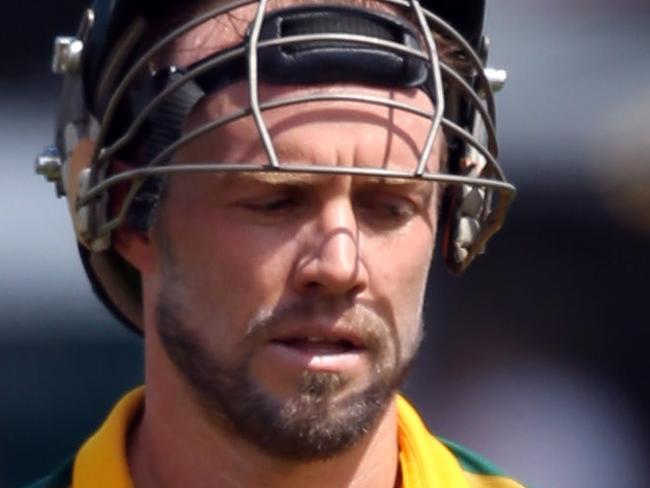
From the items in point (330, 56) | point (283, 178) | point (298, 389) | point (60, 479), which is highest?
point (330, 56)

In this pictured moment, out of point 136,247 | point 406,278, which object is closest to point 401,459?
point 406,278

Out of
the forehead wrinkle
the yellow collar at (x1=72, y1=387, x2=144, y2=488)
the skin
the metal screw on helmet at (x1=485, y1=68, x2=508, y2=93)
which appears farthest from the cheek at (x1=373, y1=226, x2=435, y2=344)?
the yellow collar at (x1=72, y1=387, x2=144, y2=488)

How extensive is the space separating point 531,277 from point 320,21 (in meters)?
1.53

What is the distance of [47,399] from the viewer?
11.1 ft

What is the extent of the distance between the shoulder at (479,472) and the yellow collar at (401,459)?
0.02 m

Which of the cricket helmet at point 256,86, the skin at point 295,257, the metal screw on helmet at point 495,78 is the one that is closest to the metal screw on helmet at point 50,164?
the cricket helmet at point 256,86

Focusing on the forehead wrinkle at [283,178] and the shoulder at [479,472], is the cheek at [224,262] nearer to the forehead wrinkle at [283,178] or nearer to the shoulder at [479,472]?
the forehead wrinkle at [283,178]

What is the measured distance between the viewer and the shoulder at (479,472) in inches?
91.3

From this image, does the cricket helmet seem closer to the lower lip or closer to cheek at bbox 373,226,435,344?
cheek at bbox 373,226,435,344

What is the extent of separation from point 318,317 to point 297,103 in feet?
0.74

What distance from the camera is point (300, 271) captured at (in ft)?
6.48

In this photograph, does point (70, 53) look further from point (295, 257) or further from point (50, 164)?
point (295, 257)

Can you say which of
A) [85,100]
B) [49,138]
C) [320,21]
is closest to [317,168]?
[320,21]

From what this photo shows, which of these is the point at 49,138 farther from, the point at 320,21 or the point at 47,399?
the point at 320,21
